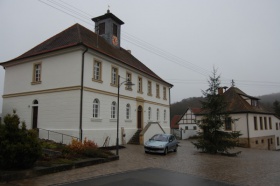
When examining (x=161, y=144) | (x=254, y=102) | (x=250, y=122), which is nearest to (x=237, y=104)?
(x=250, y=122)

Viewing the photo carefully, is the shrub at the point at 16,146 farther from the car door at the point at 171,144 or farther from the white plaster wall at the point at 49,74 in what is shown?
the car door at the point at 171,144

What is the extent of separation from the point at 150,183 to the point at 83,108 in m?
12.1

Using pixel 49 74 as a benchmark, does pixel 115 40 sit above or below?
above

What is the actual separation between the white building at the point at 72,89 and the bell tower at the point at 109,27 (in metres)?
2.87

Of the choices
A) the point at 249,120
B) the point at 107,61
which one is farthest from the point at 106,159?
the point at 249,120

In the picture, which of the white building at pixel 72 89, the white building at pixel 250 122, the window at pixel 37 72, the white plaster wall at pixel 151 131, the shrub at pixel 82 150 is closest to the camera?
the shrub at pixel 82 150

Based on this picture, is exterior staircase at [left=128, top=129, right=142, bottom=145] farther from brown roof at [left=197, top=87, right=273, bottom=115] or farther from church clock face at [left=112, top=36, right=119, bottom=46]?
brown roof at [left=197, top=87, right=273, bottom=115]

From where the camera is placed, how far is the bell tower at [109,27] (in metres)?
29.8

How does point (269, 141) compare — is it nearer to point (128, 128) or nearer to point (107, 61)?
point (128, 128)

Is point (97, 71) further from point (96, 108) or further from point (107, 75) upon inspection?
point (96, 108)

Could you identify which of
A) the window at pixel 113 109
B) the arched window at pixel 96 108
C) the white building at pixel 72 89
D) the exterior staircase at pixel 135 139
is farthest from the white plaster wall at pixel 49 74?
the exterior staircase at pixel 135 139

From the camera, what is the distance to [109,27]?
29750 mm

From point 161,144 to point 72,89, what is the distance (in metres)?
8.48

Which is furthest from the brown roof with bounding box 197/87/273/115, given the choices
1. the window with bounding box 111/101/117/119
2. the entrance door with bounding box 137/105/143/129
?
the window with bounding box 111/101/117/119
